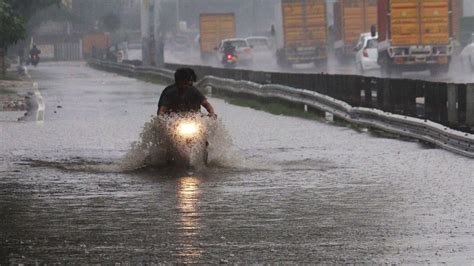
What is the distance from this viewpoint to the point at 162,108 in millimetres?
20031

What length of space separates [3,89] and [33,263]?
141 feet

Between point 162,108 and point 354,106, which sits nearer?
point 162,108

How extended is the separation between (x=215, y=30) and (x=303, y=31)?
25144mm

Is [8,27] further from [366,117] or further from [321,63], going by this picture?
[366,117]

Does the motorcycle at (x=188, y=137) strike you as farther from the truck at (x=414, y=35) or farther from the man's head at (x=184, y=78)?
the truck at (x=414, y=35)

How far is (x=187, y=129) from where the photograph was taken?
19.7 m

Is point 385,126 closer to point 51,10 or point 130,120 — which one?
point 130,120

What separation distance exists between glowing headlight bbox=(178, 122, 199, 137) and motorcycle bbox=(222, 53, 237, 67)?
59.4 m

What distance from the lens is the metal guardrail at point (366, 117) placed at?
21.8 m

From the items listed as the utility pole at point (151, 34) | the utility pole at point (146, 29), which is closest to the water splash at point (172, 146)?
the utility pole at point (151, 34)

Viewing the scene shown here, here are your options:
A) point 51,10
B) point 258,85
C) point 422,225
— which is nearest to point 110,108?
point 258,85

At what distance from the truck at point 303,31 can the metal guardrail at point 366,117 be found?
2770 cm

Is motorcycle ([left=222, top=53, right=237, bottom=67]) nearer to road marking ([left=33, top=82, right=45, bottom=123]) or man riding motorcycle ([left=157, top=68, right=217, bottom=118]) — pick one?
road marking ([left=33, top=82, right=45, bottom=123])

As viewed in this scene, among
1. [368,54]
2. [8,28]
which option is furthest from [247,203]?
[8,28]
